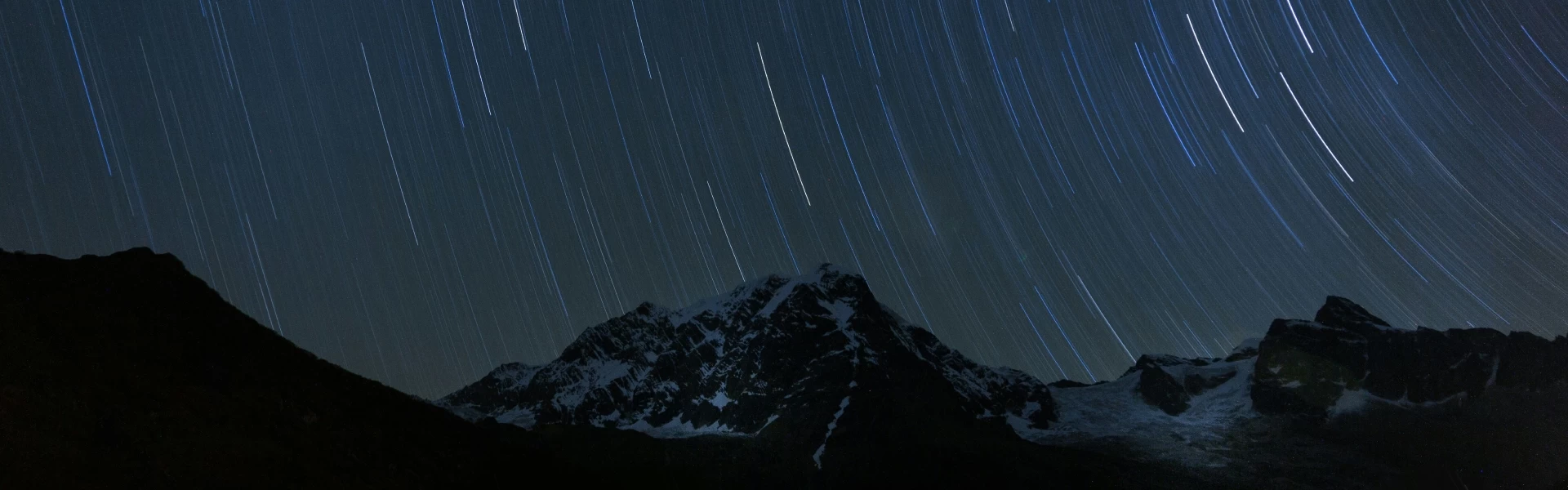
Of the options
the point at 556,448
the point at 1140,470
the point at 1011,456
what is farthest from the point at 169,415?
the point at 1140,470

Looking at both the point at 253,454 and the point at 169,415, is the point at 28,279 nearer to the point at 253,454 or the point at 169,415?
the point at 169,415

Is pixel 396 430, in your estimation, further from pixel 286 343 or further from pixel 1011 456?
pixel 1011 456

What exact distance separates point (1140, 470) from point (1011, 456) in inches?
1149

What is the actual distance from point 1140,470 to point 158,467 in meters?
192

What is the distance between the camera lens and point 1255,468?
199625mm

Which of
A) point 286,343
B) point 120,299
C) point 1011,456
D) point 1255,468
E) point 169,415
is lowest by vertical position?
point 1255,468

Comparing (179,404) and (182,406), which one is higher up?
(179,404)

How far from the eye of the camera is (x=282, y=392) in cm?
5053

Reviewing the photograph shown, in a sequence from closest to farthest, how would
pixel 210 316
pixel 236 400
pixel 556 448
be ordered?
pixel 236 400, pixel 210 316, pixel 556 448

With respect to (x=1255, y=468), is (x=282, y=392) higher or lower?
higher

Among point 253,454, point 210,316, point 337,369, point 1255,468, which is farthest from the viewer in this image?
point 1255,468

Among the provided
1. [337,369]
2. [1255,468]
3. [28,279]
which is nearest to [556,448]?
[337,369]

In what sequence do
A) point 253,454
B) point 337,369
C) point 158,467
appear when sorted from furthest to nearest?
point 337,369 < point 253,454 < point 158,467

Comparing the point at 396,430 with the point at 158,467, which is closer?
the point at 158,467
